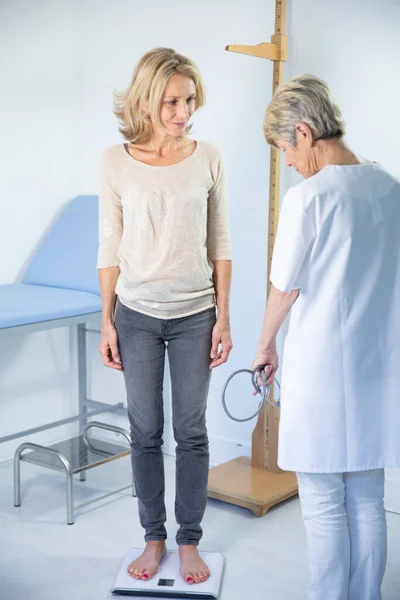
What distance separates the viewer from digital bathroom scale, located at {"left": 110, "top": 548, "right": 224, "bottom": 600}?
93.4 inches

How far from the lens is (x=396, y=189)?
1.84 metres

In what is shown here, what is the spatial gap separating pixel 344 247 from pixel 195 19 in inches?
73.9

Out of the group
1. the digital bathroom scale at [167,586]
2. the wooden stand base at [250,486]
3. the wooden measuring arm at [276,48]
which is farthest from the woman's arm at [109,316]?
the wooden measuring arm at [276,48]

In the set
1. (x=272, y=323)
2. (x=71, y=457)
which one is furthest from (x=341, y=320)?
(x=71, y=457)

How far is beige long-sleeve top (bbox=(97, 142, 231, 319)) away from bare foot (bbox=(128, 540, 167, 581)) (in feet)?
2.43

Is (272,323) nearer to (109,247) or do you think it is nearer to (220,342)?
(220,342)

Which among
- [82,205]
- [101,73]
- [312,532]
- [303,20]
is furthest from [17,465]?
[303,20]

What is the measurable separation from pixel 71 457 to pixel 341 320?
63.4 inches

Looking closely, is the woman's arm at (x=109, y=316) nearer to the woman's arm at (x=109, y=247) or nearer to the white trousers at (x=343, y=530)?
the woman's arm at (x=109, y=247)

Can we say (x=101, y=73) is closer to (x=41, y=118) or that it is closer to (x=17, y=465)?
(x=41, y=118)

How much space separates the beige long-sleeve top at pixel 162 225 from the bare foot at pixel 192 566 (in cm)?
74

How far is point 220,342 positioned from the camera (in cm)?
238

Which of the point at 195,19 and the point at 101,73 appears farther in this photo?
the point at 101,73

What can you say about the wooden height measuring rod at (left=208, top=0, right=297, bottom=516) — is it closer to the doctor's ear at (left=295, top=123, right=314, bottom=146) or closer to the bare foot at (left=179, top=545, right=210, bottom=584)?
the bare foot at (left=179, top=545, right=210, bottom=584)
